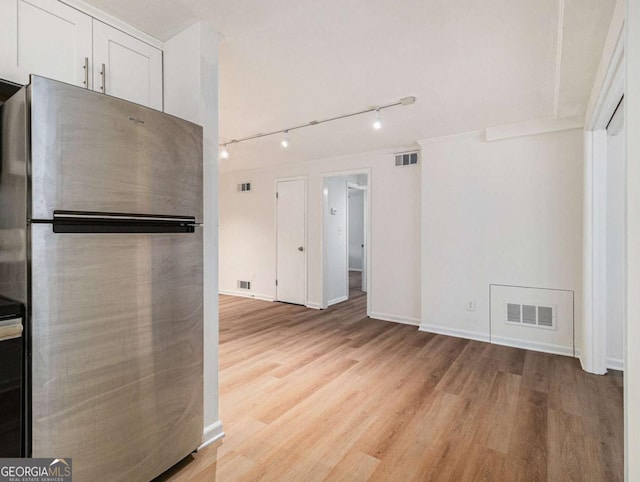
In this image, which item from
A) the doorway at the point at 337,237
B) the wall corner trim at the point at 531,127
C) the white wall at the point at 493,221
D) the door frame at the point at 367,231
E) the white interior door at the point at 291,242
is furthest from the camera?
the white interior door at the point at 291,242

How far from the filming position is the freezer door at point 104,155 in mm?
1228

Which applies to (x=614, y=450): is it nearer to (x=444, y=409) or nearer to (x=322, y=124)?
(x=444, y=409)

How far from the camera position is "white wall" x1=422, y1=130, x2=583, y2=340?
11.0 ft

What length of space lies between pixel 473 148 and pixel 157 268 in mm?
3649

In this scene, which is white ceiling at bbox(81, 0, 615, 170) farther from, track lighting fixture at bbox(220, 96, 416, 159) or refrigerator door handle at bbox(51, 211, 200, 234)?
refrigerator door handle at bbox(51, 211, 200, 234)

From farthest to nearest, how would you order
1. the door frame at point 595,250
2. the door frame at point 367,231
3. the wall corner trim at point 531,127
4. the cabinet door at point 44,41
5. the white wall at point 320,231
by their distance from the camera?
1. the door frame at point 367,231
2. the white wall at point 320,231
3. the wall corner trim at point 531,127
4. the door frame at point 595,250
5. the cabinet door at point 44,41

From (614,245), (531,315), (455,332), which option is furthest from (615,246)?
(455,332)

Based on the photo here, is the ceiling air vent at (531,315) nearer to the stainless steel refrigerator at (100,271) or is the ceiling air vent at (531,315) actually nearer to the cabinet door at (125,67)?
the stainless steel refrigerator at (100,271)

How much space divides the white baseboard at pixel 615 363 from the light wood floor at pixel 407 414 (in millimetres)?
216

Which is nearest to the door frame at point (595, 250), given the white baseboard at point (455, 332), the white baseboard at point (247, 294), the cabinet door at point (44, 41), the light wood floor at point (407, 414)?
the light wood floor at point (407, 414)

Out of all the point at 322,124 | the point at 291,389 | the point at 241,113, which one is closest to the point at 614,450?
the point at 291,389

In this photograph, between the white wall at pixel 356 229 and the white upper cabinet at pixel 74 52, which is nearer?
the white upper cabinet at pixel 74 52

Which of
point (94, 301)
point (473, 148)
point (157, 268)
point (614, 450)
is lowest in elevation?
point (614, 450)

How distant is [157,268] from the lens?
157cm
